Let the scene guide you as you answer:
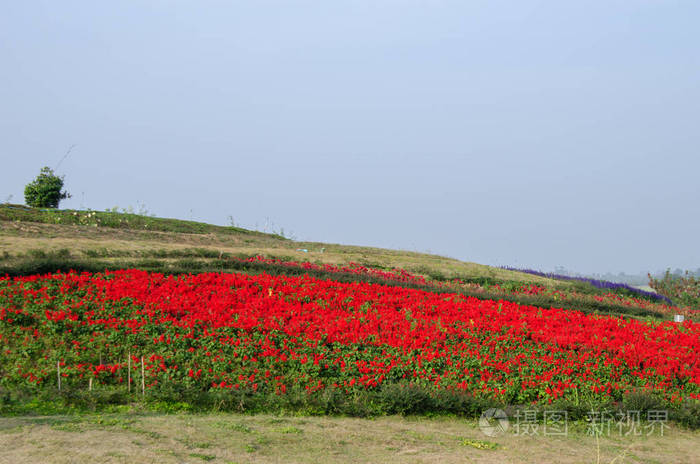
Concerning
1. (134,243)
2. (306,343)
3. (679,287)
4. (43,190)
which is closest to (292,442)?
(306,343)

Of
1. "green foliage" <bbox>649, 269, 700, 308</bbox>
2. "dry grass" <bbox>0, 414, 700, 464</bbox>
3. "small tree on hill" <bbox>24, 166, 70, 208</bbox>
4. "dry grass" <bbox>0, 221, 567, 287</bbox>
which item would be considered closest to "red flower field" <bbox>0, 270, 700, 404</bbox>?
"dry grass" <bbox>0, 414, 700, 464</bbox>

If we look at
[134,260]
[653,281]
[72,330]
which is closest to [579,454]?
[72,330]

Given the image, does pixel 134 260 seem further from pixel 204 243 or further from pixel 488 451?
pixel 488 451

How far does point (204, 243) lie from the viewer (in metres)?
17.1

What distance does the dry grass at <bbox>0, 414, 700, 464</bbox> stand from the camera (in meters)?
4.11

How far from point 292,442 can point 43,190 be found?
79.1 ft

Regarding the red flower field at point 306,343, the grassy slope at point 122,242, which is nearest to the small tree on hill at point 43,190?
the grassy slope at point 122,242

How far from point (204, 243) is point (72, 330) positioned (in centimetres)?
954

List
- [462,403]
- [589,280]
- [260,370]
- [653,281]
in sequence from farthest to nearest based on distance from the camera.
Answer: [653,281]
[589,280]
[260,370]
[462,403]

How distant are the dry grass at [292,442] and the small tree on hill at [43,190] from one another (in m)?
22.3

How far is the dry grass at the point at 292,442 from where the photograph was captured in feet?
13.5

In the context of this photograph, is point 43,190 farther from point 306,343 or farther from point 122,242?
point 306,343

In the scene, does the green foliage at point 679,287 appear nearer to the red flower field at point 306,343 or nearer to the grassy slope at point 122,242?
the grassy slope at point 122,242

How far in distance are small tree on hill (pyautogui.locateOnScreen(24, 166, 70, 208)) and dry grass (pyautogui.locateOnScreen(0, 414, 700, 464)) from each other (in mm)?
22274
